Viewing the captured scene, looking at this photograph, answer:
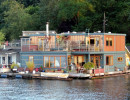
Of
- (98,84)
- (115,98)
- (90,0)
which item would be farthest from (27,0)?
(115,98)

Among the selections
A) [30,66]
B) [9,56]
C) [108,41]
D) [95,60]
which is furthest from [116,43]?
[9,56]

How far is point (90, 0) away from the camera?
73312 millimetres

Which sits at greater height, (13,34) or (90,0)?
(90,0)

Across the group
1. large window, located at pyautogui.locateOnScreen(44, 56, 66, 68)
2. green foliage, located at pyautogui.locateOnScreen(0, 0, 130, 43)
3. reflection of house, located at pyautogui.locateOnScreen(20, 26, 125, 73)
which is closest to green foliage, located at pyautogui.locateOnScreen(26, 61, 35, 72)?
reflection of house, located at pyautogui.locateOnScreen(20, 26, 125, 73)

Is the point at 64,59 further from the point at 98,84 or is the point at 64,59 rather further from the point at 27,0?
the point at 27,0

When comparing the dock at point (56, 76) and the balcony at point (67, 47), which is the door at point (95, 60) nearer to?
the balcony at point (67, 47)

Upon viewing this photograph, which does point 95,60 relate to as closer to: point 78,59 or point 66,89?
point 78,59

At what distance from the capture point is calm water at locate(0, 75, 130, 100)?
108 feet

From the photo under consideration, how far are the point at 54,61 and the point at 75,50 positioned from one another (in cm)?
300

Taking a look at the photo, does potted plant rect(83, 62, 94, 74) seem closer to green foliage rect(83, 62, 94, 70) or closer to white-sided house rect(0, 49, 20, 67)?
green foliage rect(83, 62, 94, 70)

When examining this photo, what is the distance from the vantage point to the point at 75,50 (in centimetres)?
4681

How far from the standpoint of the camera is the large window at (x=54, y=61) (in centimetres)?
4560

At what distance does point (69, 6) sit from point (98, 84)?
33.7 metres

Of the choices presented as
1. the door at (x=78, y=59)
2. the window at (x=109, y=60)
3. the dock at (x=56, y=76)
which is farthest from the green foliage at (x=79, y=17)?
the dock at (x=56, y=76)
